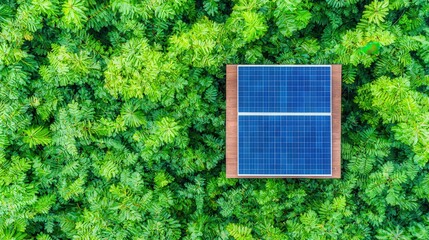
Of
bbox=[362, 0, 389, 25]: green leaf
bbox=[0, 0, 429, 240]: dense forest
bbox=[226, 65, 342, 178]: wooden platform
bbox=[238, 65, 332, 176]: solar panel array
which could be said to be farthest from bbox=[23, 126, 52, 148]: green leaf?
bbox=[362, 0, 389, 25]: green leaf

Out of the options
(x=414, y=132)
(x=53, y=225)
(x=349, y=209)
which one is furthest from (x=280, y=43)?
(x=53, y=225)

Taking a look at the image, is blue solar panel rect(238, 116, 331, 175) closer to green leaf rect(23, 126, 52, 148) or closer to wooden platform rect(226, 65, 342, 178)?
wooden platform rect(226, 65, 342, 178)

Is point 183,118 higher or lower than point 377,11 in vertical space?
lower

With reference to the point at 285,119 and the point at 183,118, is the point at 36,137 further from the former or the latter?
the point at 285,119

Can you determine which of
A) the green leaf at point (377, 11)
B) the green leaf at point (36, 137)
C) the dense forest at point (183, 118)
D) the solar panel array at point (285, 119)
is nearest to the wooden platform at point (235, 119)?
the solar panel array at point (285, 119)

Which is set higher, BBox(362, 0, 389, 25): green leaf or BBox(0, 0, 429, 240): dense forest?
BBox(362, 0, 389, 25): green leaf

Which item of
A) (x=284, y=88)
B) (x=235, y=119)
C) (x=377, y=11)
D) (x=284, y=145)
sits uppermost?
(x=377, y=11)

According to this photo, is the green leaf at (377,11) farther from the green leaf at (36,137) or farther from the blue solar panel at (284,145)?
the green leaf at (36,137)

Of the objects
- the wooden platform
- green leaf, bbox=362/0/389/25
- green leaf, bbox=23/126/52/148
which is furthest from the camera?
green leaf, bbox=23/126/52/148

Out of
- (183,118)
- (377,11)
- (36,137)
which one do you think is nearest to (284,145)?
(183,118)
